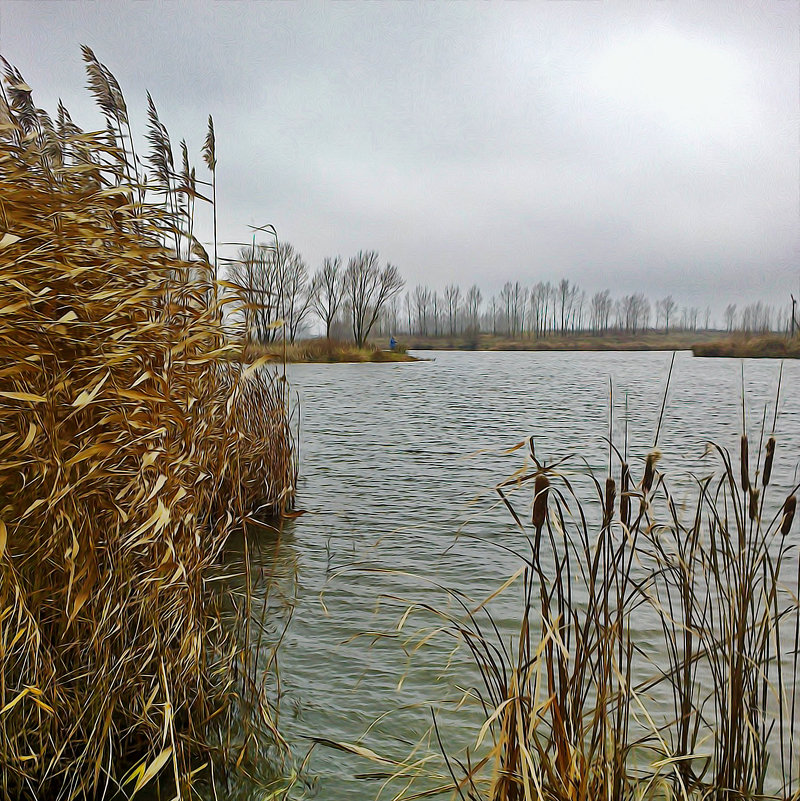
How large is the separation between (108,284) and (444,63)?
14.9 meters

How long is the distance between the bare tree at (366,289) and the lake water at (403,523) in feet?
4.23

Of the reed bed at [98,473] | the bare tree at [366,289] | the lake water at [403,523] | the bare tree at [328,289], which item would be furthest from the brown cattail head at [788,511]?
the bare tree at [366,289]

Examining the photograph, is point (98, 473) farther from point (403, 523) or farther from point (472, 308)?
point (472, 308)

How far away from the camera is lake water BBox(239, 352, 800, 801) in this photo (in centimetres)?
165

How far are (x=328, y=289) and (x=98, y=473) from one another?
10520mm

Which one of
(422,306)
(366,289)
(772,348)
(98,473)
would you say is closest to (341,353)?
(366,289)

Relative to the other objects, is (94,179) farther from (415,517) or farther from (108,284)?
(415,517)

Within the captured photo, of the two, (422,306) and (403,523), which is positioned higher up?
(422,306)

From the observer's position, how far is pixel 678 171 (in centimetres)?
2198

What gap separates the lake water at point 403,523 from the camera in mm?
1651

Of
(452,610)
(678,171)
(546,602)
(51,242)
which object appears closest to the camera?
(546,602)

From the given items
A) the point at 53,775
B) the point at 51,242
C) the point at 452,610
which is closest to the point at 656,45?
the point at 452,610

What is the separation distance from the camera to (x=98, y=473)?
3.44 ft

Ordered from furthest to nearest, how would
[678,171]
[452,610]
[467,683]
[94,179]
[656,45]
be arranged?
[678,171], [656,45], [452,610], [467,683], [94,179]
